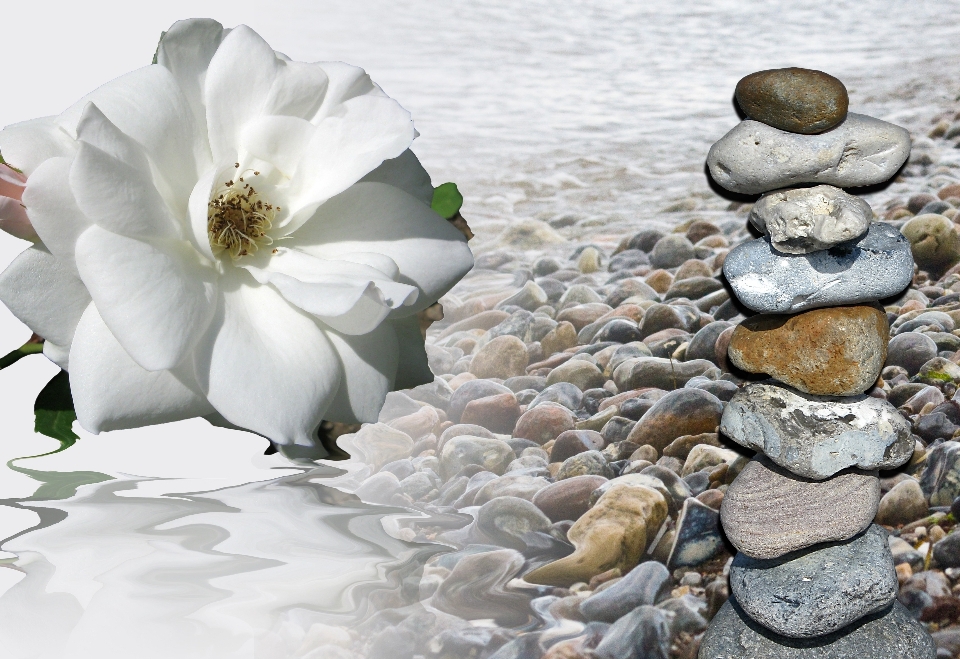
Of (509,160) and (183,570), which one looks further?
(509,160)

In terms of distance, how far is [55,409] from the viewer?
0.43 m

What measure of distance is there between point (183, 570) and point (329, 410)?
60 cm

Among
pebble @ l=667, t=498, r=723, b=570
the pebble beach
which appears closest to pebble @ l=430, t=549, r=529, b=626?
the pebble beach

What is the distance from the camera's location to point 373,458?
134cm

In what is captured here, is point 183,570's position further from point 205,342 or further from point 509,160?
point 509,160

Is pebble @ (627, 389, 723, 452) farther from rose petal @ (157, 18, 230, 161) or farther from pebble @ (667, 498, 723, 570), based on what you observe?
rose petal @ (157, 18, 230, 161)

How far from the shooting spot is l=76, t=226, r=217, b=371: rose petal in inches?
13.5

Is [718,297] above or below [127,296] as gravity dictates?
below

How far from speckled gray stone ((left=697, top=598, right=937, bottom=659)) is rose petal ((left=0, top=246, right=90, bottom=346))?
864 mm

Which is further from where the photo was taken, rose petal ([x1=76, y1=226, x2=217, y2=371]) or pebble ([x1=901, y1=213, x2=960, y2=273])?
pebble ([x1=901, y1=213, x2=960, y2=273])

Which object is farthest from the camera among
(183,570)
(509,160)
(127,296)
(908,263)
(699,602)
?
(509,160)

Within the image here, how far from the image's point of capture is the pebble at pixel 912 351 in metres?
1.38

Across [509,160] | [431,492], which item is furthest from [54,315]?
[509,160]

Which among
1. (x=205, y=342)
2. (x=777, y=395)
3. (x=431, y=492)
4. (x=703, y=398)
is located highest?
(x=205, y=342)
